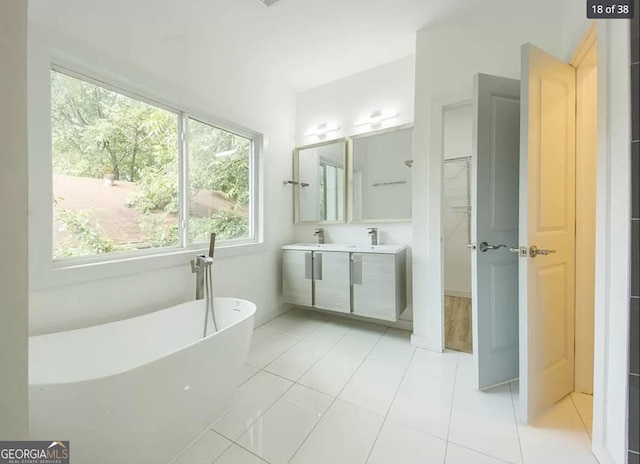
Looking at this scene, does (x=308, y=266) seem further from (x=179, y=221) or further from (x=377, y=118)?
(x=377, y=118)

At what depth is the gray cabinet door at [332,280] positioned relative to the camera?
8.24 ft

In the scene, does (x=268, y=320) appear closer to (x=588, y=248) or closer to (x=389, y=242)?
(x=389, y=242)

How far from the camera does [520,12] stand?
1.78 m

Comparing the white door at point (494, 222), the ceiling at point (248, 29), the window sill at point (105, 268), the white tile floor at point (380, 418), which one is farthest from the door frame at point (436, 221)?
the window sill at point (105, 268)

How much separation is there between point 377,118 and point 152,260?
241 cm

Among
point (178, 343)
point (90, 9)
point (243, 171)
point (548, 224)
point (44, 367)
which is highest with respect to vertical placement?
point (90, 9)

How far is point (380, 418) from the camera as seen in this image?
4.54ft

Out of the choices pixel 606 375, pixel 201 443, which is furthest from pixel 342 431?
pixel 606 375

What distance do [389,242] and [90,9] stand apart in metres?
2.74

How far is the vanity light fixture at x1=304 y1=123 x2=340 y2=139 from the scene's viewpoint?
294 centimetres

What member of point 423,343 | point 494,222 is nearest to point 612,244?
point 494,222

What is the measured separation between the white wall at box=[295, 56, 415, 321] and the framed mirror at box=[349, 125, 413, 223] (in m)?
0.10

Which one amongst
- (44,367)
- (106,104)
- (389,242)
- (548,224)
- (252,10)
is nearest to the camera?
(44,367)

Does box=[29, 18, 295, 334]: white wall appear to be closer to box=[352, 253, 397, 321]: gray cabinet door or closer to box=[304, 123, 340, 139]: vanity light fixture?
box=[304, 123, 340, 139]: vanity light fixture
